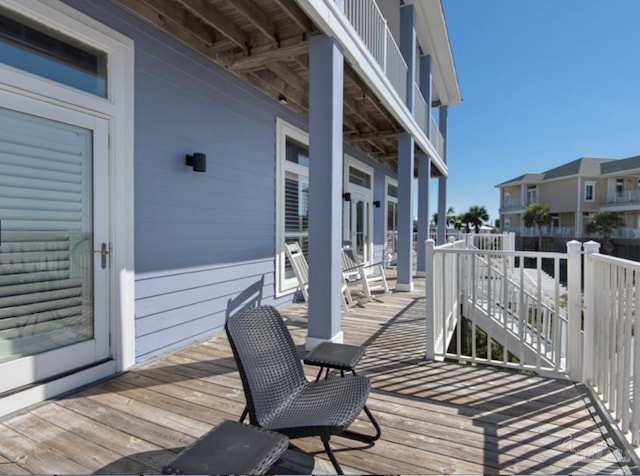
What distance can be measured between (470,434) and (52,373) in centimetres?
285

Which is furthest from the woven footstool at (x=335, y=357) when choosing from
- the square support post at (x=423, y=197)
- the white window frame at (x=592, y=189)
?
the white window frame at (x=592, y=189)

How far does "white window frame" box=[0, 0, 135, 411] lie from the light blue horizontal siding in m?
0.08

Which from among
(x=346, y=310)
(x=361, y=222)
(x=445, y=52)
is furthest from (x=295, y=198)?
(x=445, y=52)

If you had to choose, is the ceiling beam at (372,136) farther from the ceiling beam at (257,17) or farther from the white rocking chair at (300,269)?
the ceiling beam at (257,17)

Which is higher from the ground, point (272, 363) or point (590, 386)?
point (272, 363)

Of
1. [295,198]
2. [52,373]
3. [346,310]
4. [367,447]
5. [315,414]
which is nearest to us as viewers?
[315,414]

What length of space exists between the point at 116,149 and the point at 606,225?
30.5 metres

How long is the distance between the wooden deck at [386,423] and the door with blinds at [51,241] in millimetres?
353

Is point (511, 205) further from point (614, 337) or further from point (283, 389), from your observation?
point (283, 389)

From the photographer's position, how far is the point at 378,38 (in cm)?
474

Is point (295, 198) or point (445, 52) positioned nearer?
point (295, 198)

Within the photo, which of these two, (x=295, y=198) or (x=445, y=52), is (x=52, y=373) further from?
(x=445, y=52)

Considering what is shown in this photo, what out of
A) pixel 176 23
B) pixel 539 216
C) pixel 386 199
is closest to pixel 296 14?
pixel 176 23

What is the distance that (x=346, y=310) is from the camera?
Result: 4.91 meters
